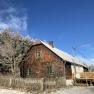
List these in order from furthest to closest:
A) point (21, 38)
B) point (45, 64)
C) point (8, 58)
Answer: point (21, 38) < point (8, 58) < point (45, 64)

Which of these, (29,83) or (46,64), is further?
(46,64)

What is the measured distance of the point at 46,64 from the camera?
128ft

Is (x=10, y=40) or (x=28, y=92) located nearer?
(x=28, y=92)

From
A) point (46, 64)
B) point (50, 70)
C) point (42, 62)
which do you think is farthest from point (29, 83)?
point (42, 62)

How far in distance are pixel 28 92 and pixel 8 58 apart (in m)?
19.5

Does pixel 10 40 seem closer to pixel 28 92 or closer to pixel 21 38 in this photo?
pixel 21 38

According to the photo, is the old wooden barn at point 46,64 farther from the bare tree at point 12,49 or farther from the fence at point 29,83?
the fence at point 29,83

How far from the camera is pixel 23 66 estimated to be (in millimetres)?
41750

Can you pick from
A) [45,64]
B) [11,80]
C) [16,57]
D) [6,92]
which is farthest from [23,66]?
[6,92]

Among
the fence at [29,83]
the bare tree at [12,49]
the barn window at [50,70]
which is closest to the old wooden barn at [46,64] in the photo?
the barn window at [50,70]

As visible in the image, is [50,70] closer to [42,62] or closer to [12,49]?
[42,62]

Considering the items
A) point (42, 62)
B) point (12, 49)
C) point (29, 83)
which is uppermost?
point (12, 49)

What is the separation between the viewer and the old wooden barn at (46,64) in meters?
37.0

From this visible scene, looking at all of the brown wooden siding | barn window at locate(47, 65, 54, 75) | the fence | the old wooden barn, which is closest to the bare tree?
the old wooden barn
